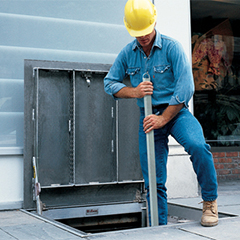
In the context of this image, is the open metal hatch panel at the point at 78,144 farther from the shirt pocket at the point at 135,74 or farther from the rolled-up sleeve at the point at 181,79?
the rolled-up sleeve at the point at 181,79

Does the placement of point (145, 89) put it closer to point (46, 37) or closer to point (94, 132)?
point (94, 132)

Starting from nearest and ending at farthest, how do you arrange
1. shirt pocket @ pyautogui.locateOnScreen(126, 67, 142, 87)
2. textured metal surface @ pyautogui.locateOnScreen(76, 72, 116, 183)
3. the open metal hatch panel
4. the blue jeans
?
the blue jeans → shirt pocket @ pyautogui.locateOnScreen(126, 67, 142, 87) → the open metal hatch panel → textured metal surface @ pyautogui.locateOnScreen(76, 72, 116, 183)

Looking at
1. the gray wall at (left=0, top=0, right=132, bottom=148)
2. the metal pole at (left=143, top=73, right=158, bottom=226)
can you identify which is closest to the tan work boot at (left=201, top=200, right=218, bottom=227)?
the metal pole at (left=143, top=73, right=158, bottom=226)

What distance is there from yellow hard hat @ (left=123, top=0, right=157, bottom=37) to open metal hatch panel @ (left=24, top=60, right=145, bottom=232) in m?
1.40

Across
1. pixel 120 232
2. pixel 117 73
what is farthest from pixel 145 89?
pixel 120 232

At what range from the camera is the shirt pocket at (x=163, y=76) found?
3209mm

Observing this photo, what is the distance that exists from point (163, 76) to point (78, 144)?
154 centimetres

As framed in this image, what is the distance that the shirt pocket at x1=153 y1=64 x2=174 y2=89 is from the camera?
3209 mm

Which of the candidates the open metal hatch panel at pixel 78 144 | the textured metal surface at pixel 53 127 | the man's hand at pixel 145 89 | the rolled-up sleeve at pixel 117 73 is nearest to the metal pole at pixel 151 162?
the man's hand at pixel 145 89

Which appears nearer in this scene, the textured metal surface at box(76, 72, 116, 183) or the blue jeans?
the blue jeans

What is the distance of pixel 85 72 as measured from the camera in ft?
14.4

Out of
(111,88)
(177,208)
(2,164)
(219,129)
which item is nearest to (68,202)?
(2,164)

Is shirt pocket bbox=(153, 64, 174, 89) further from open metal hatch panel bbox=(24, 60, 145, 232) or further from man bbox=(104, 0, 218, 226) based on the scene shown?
open metal hatch panel bbox=(24, 60, 145, 232)

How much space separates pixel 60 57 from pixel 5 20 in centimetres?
74
